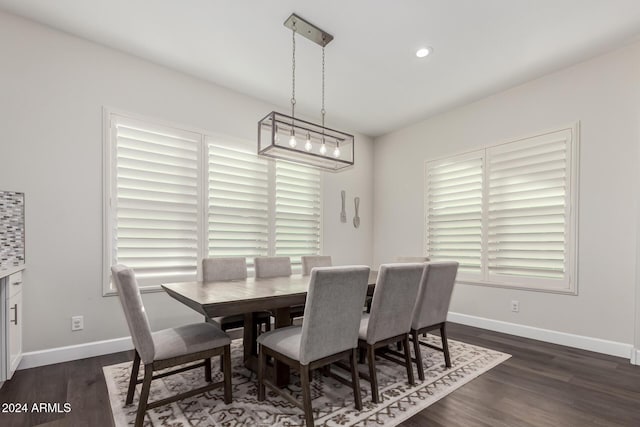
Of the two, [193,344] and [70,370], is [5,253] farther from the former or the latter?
[193,344]

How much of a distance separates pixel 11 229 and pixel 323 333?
2696 millimetres

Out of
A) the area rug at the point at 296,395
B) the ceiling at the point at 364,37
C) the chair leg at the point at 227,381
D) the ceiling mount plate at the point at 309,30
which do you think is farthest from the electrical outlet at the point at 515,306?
the ceiling mount plate at the point at 309,30

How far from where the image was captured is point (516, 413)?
2.12 m

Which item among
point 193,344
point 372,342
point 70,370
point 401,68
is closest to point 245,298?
point 193,344

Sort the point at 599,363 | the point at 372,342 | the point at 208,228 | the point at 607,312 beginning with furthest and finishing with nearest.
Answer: the point at 208,228
the point at 607,312
the point at 599,363
the point at 372,342

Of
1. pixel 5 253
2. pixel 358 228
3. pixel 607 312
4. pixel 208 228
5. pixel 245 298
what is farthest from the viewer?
pixel 358 228

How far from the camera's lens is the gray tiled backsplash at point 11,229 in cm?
261

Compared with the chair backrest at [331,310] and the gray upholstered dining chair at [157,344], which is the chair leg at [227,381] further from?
the chair backrest at [331,310]

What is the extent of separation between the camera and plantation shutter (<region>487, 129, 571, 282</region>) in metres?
3.52

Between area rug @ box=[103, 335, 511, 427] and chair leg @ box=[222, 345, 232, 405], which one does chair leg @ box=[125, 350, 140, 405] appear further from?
chair leg @ box=[222, 345, 232, 405]

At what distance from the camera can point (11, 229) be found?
2.66 meters

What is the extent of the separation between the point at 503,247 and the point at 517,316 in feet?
2.66

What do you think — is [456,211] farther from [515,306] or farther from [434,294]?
[434,294]

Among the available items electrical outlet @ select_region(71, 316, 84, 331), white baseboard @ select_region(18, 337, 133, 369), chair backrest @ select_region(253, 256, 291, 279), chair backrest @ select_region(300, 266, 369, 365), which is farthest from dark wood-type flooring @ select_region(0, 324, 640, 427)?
chair backrest @ select_region(253, 256, 291, 279)
